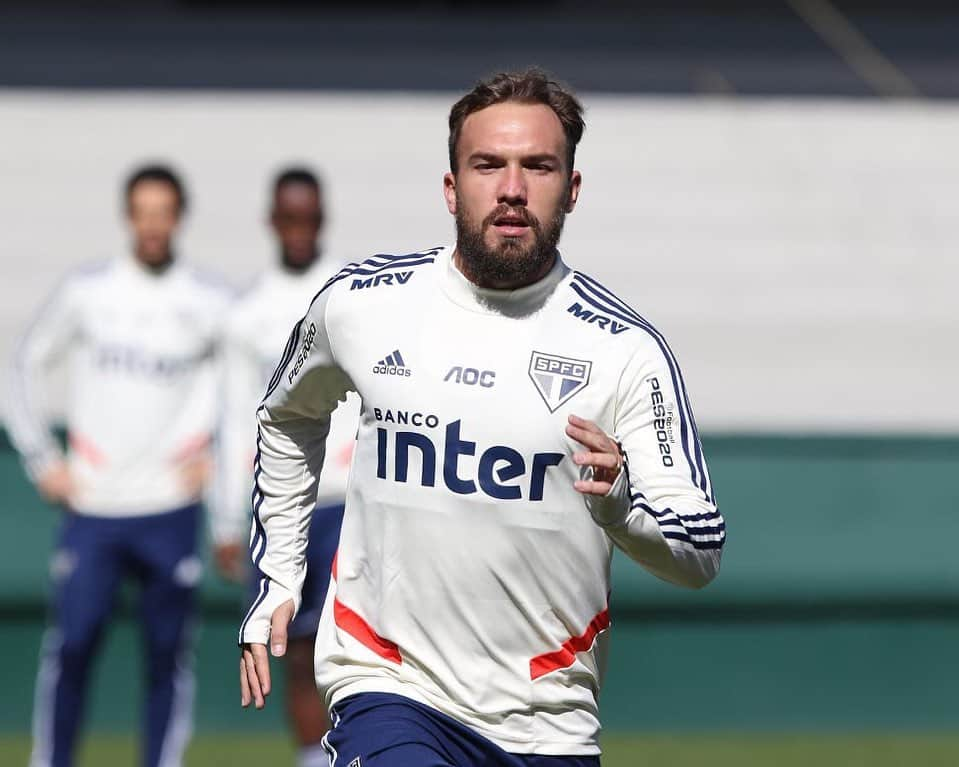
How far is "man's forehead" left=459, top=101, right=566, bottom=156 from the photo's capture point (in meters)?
4.34

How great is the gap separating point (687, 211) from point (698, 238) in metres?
0.40

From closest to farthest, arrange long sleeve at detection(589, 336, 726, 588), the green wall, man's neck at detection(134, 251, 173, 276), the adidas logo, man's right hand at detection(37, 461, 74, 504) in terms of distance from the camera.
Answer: long sleeve at detection(589, 336, 726, 588) → the adidas logo → man's right hand at detection(37, 461, 74, 504) → man's neck at detection(134, 251, 173, 276) → the green wall

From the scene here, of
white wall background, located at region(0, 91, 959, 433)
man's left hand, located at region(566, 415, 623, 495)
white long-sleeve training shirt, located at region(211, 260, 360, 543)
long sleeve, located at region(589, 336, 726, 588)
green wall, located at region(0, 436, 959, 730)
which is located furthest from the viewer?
white wall background, located at region(0, 91, 959, 433)

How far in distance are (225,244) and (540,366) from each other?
10874mm

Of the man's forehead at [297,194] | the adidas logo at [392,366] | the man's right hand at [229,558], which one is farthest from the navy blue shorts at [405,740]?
the man's right hand at [229,558]

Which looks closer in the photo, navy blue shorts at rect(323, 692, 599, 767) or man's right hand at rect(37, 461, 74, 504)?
navy blue shorts at rect(323, 692, 599, 767)

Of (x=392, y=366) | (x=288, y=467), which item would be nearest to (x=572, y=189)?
(x=392, y=366)

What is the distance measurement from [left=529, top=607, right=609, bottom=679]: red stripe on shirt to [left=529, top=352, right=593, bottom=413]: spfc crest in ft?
1.85

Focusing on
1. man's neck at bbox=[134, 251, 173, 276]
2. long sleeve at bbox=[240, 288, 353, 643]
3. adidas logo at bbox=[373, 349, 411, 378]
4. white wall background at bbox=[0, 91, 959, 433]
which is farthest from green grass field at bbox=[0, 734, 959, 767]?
adidas logo at bbox=[373, 349, 411, 378]

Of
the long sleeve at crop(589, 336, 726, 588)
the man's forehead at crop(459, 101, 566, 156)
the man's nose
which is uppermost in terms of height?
the man's forehead at crop(459, 101, 566, 156)

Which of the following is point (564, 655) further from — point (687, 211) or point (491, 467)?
point (687, 211)

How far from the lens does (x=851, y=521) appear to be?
996cm

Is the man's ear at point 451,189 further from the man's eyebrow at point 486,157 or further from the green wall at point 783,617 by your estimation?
the green wall at point 783,617

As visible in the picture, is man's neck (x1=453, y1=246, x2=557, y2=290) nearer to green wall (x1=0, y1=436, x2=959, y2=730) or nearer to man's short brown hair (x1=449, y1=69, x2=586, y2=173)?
man's short brown hair (x1=449, y1=69, x2=586, y2=173)
